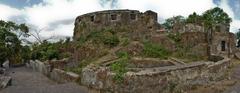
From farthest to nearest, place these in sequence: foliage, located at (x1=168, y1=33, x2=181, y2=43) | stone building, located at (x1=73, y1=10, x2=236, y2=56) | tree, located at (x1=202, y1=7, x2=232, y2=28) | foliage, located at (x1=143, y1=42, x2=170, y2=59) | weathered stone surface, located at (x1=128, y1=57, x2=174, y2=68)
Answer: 1. tree, located at (x1=202, y1=7, x2=232, y2=28)
2. foliage, located at (x1=168, y1=33, x2=181, y2=43)
3. stone building, located at (x1=73, y1=10, x2=236, y2=56)
4. foliage, located at (x1=143, y1=42, x2=170, y2=59)
5. weathered stone surface, located at (x1=128, y1=57, x2=174, y2=68)

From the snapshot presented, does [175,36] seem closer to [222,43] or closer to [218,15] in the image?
[222,43]

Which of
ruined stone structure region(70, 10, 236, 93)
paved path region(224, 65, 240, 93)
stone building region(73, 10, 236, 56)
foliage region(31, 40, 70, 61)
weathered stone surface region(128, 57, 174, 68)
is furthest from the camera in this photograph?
foliage region(31, 40, 70, 61)

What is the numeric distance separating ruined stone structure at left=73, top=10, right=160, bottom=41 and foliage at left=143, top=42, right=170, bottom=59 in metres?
8.23

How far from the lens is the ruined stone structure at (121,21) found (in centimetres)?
4175

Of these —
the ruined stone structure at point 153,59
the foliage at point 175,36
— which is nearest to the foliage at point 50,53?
the ruined stone structure at point 153,59

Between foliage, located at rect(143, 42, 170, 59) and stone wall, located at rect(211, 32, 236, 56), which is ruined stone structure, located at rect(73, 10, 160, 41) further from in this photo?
stone wall, located at rect(211, 32, 236, 56)

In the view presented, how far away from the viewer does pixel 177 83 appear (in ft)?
51.5

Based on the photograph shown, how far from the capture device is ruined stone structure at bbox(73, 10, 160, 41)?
4175 centimetres

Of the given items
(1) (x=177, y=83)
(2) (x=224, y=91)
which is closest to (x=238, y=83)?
(2) (x=224, y=91)

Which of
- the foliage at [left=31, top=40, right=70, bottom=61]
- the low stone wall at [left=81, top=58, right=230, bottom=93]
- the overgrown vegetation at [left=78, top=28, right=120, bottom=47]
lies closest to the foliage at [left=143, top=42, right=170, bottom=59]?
the overgrown vegetation at [left=78, top=28, right=120, bottom=47]

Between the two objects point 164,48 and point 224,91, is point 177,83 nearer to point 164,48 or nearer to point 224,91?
point 224,91

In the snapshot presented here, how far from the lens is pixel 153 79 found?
1508cm

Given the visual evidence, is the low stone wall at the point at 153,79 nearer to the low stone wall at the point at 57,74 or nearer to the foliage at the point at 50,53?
the low stone wall at the point at 57,74

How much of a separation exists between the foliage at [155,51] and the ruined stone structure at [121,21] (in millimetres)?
8228
